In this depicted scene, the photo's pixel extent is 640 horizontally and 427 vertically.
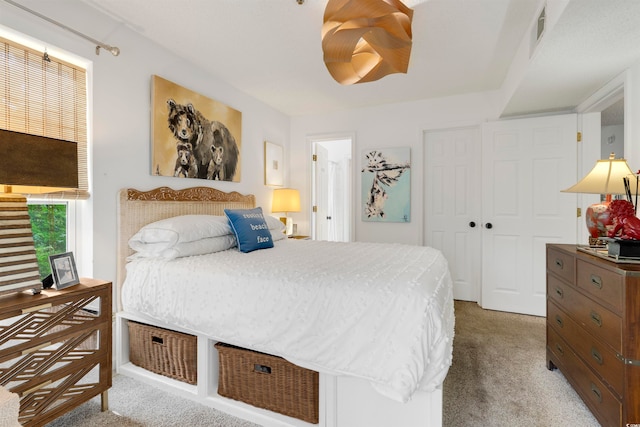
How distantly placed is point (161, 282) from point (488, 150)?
11.7 feet

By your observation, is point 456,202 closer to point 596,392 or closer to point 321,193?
point 321,193

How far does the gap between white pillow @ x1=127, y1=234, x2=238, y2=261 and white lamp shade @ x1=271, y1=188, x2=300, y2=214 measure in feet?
5.01

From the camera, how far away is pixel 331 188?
575cm

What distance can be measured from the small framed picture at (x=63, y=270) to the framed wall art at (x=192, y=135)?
3.40 ft

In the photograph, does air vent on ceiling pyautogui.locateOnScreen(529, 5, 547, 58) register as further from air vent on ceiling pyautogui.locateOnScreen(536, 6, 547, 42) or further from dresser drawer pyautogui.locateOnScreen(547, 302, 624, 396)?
dresser drawer pyautogui.locateOnScreen(547, 302, 624, 396)

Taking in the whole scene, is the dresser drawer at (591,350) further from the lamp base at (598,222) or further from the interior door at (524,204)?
the interior door at (524,204)

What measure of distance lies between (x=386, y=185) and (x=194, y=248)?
268cm

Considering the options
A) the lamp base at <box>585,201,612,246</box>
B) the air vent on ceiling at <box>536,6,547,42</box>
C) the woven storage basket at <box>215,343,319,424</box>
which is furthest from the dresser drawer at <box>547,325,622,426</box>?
the air vent on ceiling at <box>536,6,547,42</box>

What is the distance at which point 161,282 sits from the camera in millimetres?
1906

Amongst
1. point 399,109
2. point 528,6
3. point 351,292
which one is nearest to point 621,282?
point 351,292

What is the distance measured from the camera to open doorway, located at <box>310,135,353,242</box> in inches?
181

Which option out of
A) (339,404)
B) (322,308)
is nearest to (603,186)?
(322,308)

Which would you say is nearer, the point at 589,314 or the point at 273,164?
the point at 589,314

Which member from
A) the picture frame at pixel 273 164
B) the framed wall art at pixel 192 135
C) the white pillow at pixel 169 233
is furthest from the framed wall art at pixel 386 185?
the white pillow at pixel 169 233
